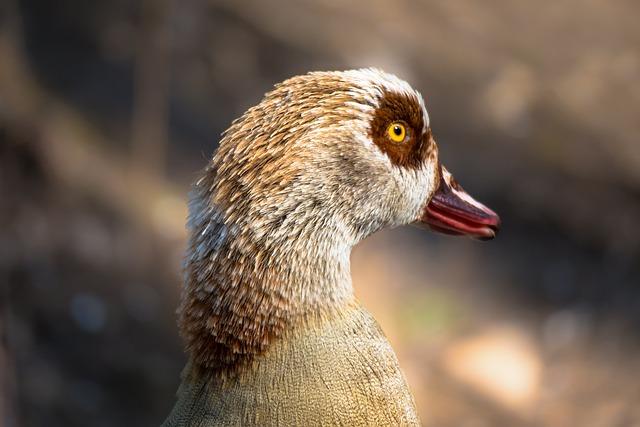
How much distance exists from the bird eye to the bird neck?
0.31 metres

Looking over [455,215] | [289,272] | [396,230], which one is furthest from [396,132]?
[396,230]

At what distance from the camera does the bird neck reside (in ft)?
7.72

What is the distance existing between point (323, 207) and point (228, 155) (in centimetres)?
27

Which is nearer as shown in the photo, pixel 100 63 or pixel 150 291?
pixel 150 291

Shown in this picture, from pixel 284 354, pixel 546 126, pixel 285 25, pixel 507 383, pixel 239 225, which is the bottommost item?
pixel 284 354

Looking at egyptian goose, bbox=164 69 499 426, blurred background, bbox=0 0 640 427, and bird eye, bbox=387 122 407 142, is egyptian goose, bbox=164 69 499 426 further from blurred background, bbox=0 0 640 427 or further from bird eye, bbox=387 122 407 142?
blurred background, bbox=0 0 640 427

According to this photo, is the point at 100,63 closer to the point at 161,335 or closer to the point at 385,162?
the point at 161,335

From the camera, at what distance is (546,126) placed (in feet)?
22.0

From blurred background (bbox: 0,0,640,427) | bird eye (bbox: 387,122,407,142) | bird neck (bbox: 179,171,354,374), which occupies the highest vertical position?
blurred background (bbox: 0,0,640,427)

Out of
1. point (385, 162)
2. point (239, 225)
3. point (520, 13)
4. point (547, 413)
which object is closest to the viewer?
point (239, 225)

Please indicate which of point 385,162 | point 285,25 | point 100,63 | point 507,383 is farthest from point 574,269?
point 385,162

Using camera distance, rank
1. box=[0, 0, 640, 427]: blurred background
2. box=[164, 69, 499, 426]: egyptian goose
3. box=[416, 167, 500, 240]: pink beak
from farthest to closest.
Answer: box=[0, 0, 640, 427]: blurred background → box=[416, 167, 500, 240]: pink beak → box=[164, 69, 499, 426]: egyptian goose

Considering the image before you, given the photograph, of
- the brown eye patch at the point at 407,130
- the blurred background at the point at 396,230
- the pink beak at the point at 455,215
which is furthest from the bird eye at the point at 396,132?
the blurred background at the point at 396,230

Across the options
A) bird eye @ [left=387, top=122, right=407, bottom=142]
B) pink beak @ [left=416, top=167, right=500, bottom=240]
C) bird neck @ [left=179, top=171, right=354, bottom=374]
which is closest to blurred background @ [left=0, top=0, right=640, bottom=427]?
pink beak @ [left=416, top=167, right=500, bottom=240]
